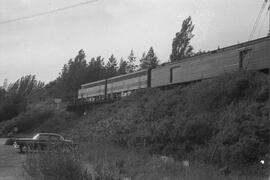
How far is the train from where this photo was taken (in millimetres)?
34531

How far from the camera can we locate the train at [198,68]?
34531 millimetres

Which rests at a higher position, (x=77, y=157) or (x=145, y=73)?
(x=145, y=73)

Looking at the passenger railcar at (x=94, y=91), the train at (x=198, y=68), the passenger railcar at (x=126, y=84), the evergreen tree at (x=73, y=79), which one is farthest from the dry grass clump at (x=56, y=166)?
the evergreen tree at (x=73, y=79)

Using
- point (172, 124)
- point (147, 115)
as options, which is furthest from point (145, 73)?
point (172, 124)

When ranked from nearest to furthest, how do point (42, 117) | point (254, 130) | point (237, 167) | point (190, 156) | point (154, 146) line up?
1. point (237, 167)
2. point (254, 130)
3. point (190, 156)
4. point (154, 146)
5. point (42, 117)

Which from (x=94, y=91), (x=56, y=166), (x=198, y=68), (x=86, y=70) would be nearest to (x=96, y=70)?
(x=86, y=70)

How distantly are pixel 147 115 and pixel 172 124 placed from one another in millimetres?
9788

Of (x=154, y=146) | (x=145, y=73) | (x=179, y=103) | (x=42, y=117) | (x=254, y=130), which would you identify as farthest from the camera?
(x=42, y=117)

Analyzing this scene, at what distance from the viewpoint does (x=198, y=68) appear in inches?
1676

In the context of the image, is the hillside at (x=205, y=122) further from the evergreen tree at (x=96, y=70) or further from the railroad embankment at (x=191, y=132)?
the evergreen tree at (x=96, y=70)

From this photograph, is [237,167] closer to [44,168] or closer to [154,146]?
[154,146]

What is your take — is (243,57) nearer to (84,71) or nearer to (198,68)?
(198,68)

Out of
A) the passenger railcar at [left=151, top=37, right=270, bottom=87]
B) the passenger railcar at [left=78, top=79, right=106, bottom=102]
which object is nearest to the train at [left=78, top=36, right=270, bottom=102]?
the passenger railcar at [left=151, top=37, right=270, bottom=87]

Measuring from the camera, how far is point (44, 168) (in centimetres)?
1284
